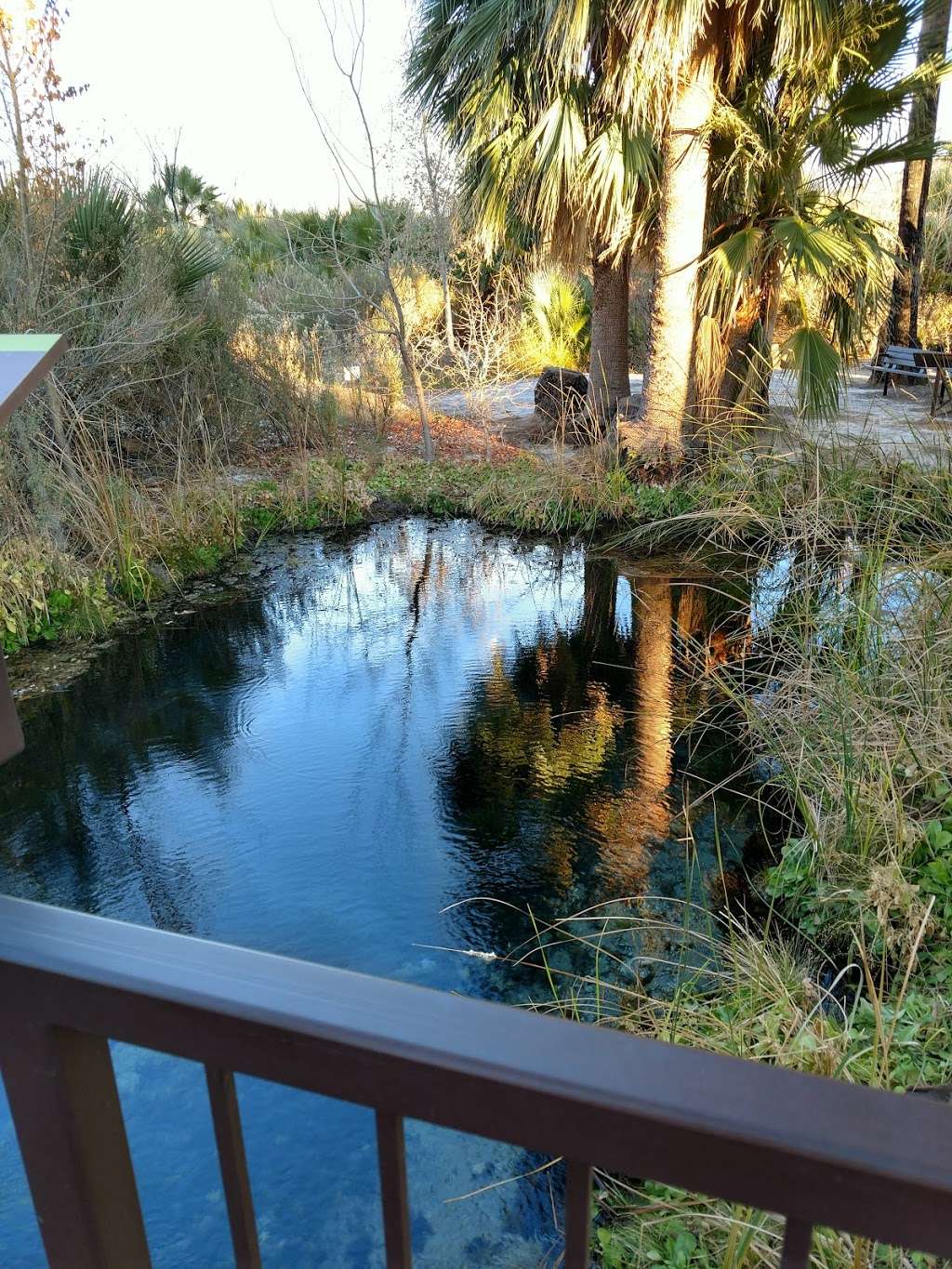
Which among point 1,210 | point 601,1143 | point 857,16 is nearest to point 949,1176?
point 601,1143

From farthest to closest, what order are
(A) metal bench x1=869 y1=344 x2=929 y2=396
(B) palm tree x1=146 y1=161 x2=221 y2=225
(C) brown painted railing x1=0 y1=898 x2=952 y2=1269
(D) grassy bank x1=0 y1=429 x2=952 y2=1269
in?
(A) metal bench x1=869 y1=344 x2=929 y2=396, (B) palm tree x1=146 y1=161 x2=221 y2=225, (D) grassy bank x1=0 y1=429 x2=952 y2=1269, (C) brown painted railing x1=0 y1=898 x2=952 y2=1269

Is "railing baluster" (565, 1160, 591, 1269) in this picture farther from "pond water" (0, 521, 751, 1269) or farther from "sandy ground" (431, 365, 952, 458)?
"sandy ground" (431, 365, 952, 458)

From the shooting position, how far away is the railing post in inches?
28.6

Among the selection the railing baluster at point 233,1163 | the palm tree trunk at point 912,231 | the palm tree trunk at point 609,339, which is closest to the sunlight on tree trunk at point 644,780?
the railing baluster at point 233,1163

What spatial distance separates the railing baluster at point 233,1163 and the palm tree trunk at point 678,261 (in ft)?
22.3

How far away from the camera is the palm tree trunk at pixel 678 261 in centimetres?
750

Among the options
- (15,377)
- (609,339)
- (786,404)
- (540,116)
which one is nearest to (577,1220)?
(15,377)

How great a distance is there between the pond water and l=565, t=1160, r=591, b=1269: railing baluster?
2012 mm

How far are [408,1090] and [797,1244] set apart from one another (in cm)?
24

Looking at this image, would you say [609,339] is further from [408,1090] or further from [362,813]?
[408,1090]

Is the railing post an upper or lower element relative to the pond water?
upper

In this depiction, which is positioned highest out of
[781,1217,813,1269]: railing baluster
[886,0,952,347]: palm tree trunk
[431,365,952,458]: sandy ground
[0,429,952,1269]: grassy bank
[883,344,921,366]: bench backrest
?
[886,0,952,347]: palm tree trunk

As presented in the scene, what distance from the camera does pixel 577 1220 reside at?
2.10ft

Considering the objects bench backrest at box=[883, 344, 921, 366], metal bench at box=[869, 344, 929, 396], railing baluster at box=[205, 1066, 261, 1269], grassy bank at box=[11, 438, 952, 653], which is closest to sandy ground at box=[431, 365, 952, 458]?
metal bench at box=[869, 344, 929, 396]
